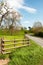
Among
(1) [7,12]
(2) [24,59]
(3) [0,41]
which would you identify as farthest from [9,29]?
(2) [24,59]

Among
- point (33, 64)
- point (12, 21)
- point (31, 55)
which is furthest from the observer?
point (12, 21)

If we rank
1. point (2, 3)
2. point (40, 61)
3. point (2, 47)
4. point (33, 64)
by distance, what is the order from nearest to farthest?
point (33, 64) < point (40, 61) < point (2, 47) < point (2, 3)

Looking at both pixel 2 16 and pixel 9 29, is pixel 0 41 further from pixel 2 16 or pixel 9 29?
pixel 9 29

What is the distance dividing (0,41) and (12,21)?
36.2m

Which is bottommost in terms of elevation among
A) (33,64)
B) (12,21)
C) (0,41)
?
(33,64)

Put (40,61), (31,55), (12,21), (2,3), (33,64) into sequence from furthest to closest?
(12,21) → (2,3) → (31,55) → (40,61) → (33,64)

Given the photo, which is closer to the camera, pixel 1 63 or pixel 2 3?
pixel 1 63

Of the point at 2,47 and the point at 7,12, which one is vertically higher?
the point at 7,12

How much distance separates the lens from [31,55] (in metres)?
13.8

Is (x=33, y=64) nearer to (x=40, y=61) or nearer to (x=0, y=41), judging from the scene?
(x=40, y=61)

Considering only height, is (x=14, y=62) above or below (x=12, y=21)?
below

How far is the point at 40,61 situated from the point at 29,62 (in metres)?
0.96

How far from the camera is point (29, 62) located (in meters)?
12.1

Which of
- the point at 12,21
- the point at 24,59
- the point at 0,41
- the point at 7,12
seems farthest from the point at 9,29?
the point at 24,59
